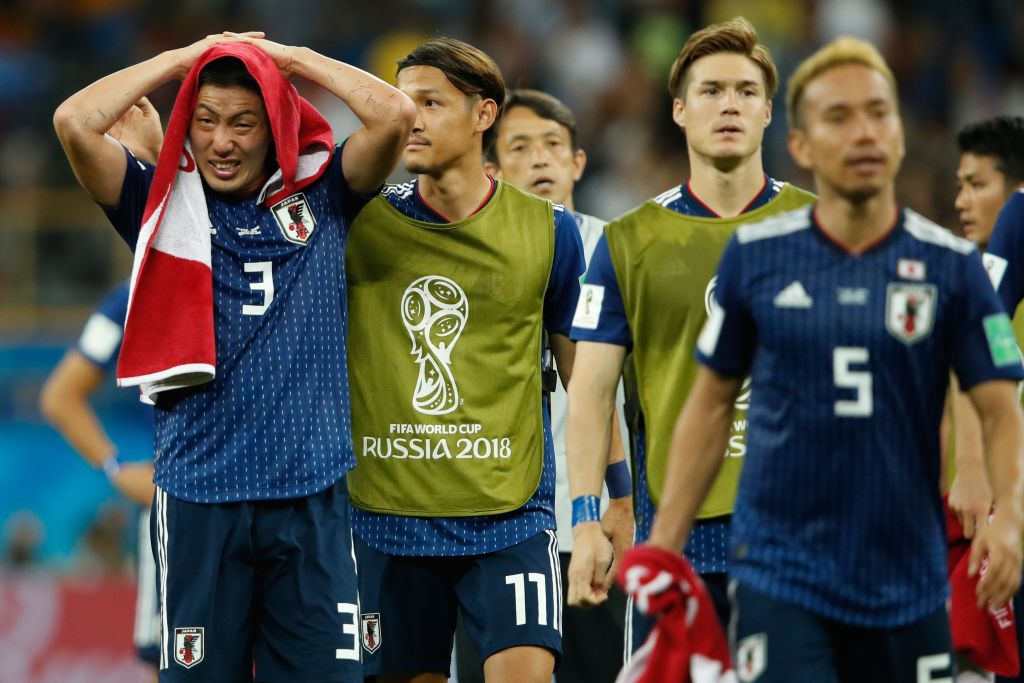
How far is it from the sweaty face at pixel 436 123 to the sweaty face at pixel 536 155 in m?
1.50

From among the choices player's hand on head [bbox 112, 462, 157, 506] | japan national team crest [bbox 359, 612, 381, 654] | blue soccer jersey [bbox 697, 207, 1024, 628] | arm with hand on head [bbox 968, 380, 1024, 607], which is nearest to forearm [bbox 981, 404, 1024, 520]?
arm with hand on head [bbox 968, 380, 1024, 607]

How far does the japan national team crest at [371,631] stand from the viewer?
6141 millimetres

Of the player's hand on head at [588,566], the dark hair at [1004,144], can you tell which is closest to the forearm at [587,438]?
the player's hand on head at [588,566]

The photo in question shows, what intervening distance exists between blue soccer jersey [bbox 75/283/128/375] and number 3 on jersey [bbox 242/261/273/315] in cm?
341

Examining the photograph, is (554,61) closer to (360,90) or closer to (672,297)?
(360,90)

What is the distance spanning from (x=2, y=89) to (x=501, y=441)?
12.0 meters

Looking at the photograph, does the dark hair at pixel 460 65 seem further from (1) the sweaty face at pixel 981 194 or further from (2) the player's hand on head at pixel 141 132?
(1) the sweaty face at pixel 981 194

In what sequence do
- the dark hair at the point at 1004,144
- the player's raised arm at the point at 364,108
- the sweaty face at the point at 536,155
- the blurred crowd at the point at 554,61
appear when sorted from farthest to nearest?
the blurred crowd at the point at 554,61
the sweaty face at the point at 536,155
the dark hair at the point at 1004,144
the player's raised arm at the point at 364,108

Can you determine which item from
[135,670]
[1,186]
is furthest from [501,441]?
[1,186]

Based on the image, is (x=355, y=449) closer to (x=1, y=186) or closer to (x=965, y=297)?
(x=965, y=297)

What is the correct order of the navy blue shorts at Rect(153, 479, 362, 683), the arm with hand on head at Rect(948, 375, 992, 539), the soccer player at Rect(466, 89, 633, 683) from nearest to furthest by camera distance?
1. the arm with hand on head at Rect(948, 375, 992, 539)
2. the navy blue shorts at Rect(153, 479, 362, 683)
3. the soccer player at Rect(466, 89, 633, 683)

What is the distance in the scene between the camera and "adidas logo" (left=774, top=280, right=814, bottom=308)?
173 inches

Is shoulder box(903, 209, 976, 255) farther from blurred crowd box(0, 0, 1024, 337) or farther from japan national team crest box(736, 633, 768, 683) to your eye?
blurred crowd box(0, 0, 1024, 337)

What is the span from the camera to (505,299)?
624cm
